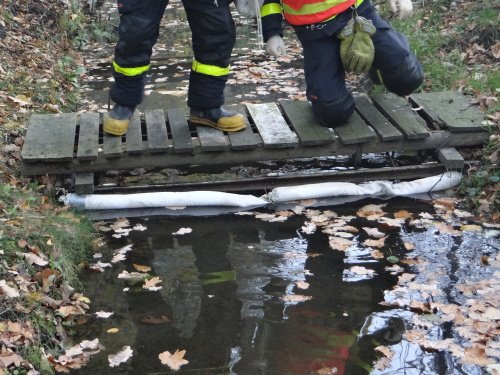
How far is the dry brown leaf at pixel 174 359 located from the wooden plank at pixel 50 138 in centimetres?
221

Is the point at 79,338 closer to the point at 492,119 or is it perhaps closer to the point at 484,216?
the point at 484,216

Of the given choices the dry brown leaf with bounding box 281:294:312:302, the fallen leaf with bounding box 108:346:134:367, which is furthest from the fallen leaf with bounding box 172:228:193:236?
the fallen leaf with bounding box 108:346:134:367

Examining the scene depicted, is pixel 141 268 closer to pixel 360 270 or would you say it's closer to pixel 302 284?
pixel 302 284

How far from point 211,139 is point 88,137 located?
1.00m

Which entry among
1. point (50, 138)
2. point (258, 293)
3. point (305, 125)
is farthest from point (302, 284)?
point (50, 138)

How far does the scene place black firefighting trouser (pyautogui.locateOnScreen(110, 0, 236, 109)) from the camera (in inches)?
207

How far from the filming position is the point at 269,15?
555 cm

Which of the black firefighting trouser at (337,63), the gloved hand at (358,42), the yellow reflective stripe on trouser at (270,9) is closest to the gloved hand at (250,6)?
the yellow reflective stripe on trouser at (270,9)

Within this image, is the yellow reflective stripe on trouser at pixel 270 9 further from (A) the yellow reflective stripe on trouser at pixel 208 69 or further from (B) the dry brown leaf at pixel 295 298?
(B) the dry brown leaf at pixel 295 298

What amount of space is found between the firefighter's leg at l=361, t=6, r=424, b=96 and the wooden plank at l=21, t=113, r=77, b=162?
8.47 feet

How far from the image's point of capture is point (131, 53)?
538 centimetres

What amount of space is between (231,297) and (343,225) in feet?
4.12

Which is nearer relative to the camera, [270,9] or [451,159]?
[270,9]

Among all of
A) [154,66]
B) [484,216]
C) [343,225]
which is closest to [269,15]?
[343,225]
